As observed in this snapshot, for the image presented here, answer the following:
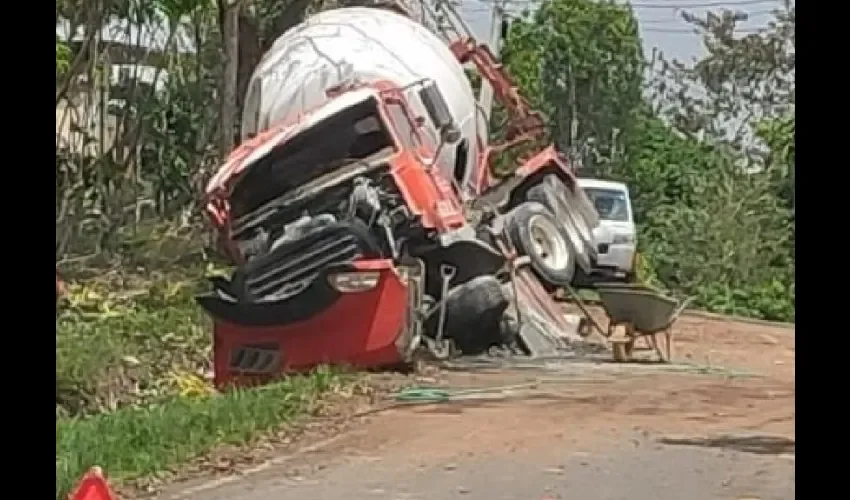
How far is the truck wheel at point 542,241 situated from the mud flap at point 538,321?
0.05 m

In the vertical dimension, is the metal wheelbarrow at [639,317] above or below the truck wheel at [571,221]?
below

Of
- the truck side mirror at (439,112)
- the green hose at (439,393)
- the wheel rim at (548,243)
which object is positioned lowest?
the green hose at (439,393)

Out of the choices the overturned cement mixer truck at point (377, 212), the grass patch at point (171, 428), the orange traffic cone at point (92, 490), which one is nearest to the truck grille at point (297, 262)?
the overturned cement mixer truck at point (377, 212)

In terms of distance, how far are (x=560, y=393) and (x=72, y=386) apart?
47.6 inches

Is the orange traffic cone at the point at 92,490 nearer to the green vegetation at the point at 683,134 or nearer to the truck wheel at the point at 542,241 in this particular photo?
the green vegetation at the point at 683,134

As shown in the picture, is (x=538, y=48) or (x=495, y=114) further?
(x=495, y=114)

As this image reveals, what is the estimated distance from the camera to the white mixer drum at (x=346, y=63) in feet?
14.4

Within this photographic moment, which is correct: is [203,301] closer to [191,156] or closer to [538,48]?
[191,156]

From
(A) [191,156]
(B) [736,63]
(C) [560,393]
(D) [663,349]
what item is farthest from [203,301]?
(B) [736,63]

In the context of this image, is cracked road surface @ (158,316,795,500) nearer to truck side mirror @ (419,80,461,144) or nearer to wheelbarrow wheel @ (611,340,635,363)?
wheelbarrow wheel @ (611,340,635,363)

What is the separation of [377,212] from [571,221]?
0.76 m

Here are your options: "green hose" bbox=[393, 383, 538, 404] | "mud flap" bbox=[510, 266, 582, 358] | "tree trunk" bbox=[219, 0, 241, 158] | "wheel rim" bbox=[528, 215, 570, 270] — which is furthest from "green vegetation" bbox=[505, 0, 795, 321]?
"tree trunk" bbox=[219, 0, 241, 158]

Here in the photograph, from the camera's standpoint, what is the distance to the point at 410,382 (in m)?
4.00

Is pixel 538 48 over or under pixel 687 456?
over
